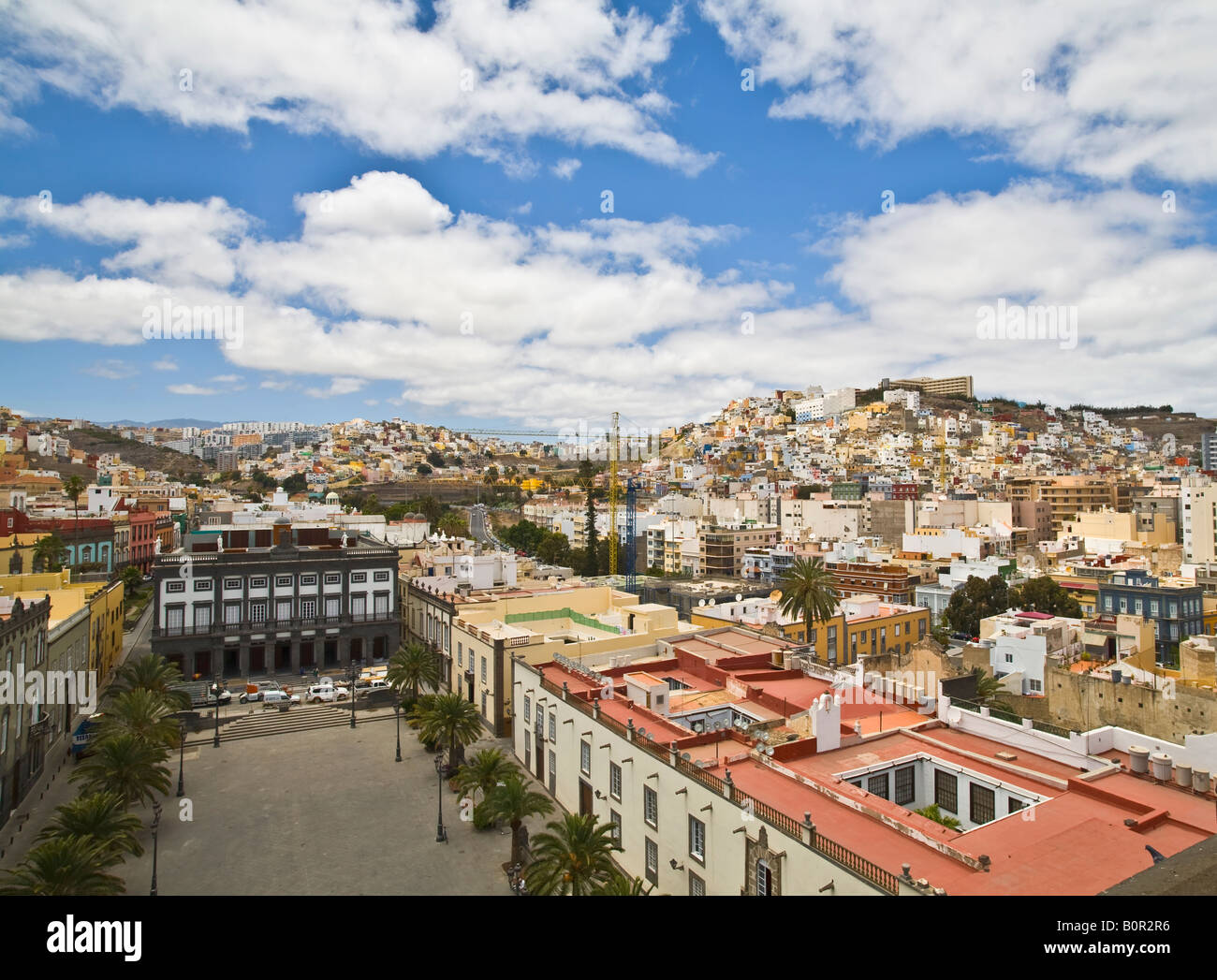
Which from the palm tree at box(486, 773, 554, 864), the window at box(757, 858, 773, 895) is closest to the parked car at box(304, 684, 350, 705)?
the palm tree at box(486, 773, 554, 864)

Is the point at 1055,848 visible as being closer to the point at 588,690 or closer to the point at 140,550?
the point at 588,690

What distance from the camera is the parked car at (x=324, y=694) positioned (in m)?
37.4

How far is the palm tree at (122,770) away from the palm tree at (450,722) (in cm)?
807

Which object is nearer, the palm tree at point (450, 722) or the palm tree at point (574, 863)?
the palm tree at point (574, 863)

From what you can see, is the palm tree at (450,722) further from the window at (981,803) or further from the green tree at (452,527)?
the green tree at (452,527)

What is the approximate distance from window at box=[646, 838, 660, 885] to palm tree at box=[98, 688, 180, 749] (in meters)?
17.2

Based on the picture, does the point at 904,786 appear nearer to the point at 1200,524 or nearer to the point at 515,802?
the point at 515,802

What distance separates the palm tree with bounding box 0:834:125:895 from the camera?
14508 mm

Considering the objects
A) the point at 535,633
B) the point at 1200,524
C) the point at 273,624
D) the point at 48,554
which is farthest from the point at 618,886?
the point at 1200,524

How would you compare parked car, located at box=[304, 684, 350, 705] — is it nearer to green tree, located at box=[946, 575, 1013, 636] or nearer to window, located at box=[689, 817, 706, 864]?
window, located at box=[689, 817, 706, 864]

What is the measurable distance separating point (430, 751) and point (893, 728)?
61.4ft

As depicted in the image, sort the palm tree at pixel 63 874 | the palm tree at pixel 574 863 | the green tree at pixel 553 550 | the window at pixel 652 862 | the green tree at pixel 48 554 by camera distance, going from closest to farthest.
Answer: the palm tree at pixel 63 874, the palm tree at pixel 574 863, the window at pixel 652 862, the green tree at pixel 48 554, the green tree at pixel 553 550

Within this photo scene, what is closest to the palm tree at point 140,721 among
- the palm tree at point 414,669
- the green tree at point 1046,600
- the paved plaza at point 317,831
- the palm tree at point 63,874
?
the paved plaza at point 317,831

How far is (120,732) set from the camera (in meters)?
24.2
